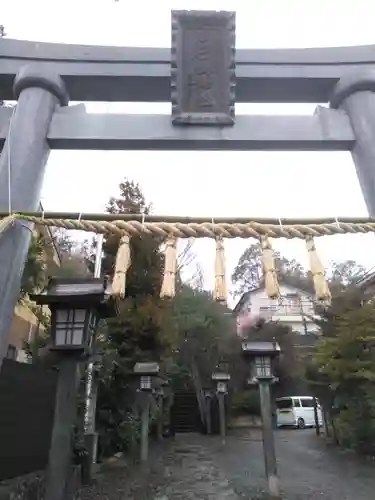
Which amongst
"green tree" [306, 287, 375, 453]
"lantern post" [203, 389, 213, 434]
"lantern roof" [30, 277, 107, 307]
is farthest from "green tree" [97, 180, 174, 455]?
"lantern post" [203, 389, 213, 434]

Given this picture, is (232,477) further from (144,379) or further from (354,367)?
(354,367)

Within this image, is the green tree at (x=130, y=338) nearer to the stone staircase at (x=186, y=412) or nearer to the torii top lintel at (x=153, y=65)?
the torii top lintel at (x=153, y=65)

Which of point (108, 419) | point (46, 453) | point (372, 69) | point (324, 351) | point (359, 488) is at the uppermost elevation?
point (372, 69)

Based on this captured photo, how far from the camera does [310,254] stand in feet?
9.87

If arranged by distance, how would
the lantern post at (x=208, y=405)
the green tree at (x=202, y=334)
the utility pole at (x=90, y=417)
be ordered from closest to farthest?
the utility pole at (x=90, y=417), the green tree at (x=202, y=334), the lantern post at (x=208, y=405)

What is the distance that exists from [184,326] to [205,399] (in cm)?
392

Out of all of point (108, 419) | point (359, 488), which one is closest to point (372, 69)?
point (359, 488)

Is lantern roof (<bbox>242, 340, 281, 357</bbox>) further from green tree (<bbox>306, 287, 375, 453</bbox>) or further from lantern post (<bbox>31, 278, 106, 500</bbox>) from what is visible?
lantern post (<bbox>31, 278, 106, 500</bbox>)

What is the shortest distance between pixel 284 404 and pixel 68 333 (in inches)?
846

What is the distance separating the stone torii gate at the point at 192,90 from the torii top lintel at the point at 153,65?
0.03 ft

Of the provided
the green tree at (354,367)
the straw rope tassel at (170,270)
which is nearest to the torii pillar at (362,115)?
the straw rope tassel at (170,270)

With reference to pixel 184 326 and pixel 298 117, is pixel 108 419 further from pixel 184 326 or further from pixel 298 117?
pixel 184 326

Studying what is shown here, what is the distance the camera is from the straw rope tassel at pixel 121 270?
9.39 ft

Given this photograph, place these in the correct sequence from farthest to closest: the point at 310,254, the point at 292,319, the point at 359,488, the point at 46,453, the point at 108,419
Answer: the point at 292,319
the point at 108,419
the point at 359,488
the point at 46,453
the point at 310,254
